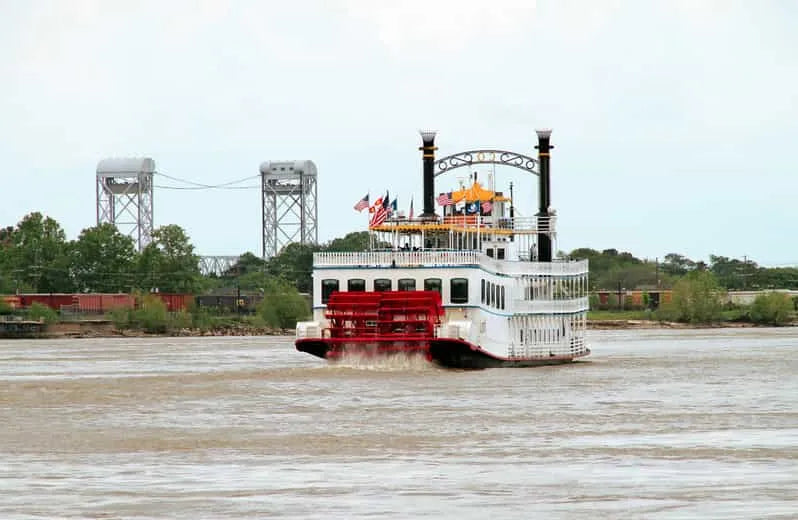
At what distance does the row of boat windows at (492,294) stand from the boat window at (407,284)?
2.13 m

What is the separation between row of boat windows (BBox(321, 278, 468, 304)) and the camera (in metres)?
50.8

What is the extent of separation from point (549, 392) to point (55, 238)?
136429 millimetres

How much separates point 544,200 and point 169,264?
336 ft

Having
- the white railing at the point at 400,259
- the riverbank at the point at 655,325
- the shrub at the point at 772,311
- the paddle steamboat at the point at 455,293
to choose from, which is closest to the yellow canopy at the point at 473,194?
the paddle steamboat at the point at 455,293

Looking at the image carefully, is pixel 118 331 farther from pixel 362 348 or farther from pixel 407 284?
A: pixel 362 348

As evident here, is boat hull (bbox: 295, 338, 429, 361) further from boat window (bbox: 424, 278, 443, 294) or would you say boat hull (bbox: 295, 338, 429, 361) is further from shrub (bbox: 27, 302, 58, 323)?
shrub (bbox: 27, 302, 58, 323)

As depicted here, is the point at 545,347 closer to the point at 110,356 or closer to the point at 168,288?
the point at 110,356

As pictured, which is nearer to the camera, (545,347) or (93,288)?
(545,347)

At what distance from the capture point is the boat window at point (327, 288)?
5216cm

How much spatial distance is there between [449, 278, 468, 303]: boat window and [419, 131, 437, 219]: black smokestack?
43.0ft

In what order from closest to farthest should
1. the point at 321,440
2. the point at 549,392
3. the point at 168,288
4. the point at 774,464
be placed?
the point at 774,464
the point at 321,440
the point at 549,392
the point at 168,288

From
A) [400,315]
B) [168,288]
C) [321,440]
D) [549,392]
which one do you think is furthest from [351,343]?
[168,288]

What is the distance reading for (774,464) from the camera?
25094mm

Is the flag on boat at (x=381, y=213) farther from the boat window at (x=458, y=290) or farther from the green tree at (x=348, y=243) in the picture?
the green tree at (x=348, y=243)
